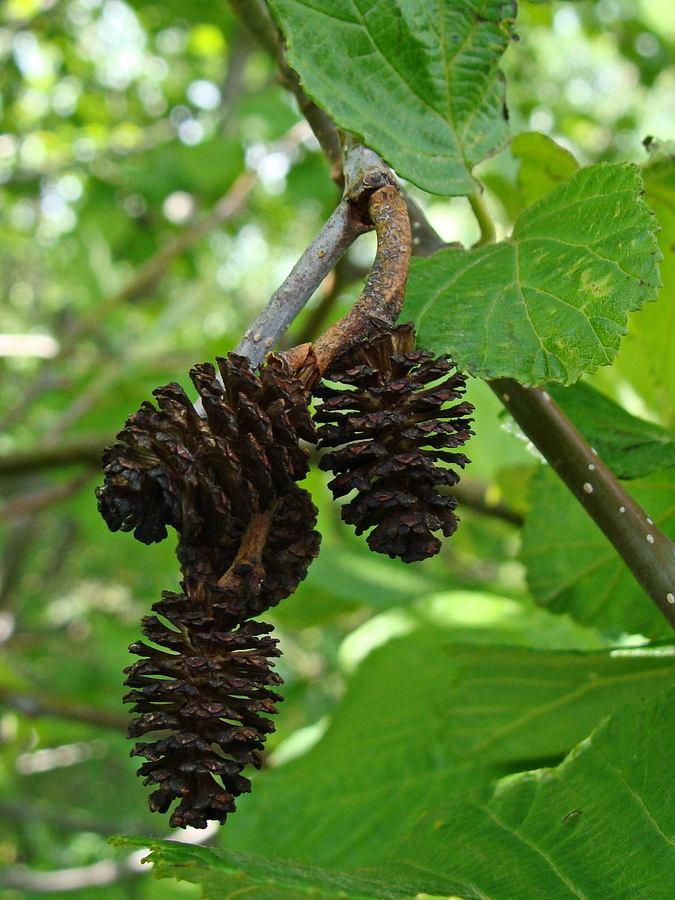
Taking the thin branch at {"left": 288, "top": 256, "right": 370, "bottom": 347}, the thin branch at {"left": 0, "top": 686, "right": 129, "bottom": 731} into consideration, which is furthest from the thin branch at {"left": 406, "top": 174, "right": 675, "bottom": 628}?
the thin branch at {"left": 0, "top": 686, "right": 129, "bottom": 731}

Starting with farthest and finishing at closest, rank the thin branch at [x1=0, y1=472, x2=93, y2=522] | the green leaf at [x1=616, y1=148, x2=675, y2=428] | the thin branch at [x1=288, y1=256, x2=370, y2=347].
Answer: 1. the thin branch at [x1=0, y1=472, x2=93, y2=522]
2. the thin branch at [x1=288, y1=256, x2=370, y2=347]
3. the green leaf at [x1=616, y1=148, x2=675, y2=428]

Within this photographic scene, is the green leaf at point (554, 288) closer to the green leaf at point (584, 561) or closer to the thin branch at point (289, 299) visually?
the thin branch at point (289, 299)

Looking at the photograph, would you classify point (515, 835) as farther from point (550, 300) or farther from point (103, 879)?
point (103, 879)

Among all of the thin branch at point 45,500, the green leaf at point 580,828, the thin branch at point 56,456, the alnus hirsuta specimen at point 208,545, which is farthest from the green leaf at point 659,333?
the thin branch at point 45,500

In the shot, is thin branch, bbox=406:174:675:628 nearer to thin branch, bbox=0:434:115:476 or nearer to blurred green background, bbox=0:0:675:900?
blurred green background, bbox=0:0:675:900

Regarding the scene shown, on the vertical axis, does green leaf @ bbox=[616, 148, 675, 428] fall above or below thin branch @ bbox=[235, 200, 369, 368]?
above

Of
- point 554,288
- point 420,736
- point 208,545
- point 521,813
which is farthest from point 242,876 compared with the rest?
point 420,736

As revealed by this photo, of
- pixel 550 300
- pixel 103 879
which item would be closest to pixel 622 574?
pixel 550 300
